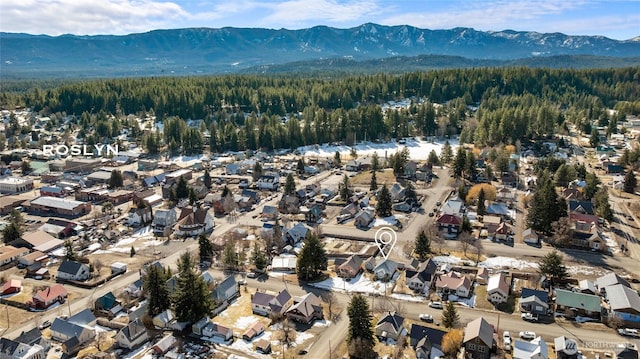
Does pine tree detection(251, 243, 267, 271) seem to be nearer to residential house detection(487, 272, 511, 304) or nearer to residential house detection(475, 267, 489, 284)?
residential house detection(475, 267, 489, 284)

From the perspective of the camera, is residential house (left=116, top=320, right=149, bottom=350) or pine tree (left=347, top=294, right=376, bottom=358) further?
residential house (left=116, top=320, right=149, bottom=350)

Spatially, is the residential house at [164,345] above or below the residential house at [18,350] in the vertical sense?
below

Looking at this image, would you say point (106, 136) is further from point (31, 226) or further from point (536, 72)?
point (536, 72)

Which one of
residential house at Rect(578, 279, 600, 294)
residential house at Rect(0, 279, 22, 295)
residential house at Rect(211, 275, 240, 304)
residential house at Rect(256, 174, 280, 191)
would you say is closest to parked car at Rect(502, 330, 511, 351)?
residential house at Rect(578, 279, 600, 294)

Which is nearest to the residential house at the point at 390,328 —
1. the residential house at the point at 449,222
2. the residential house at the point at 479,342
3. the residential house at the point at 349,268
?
the residential house at the point at 479,342

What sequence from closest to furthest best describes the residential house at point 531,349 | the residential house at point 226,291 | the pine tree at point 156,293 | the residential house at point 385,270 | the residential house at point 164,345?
the residential house at point 531,349, the residential house at point 164,345, the pine tree at point 156,293, the residential house at point 226,291, the residential house at point 385,270

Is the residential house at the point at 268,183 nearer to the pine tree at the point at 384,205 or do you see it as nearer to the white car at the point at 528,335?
the pine tree at the point at 384,205

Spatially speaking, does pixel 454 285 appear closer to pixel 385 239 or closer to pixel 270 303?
pixel 385 239

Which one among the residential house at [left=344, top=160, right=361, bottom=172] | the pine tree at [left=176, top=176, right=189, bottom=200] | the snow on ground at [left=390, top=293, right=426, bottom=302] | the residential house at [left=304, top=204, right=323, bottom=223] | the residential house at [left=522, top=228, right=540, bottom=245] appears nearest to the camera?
the snow on ground at [left=390, top=293, right=426, bottom=302]
